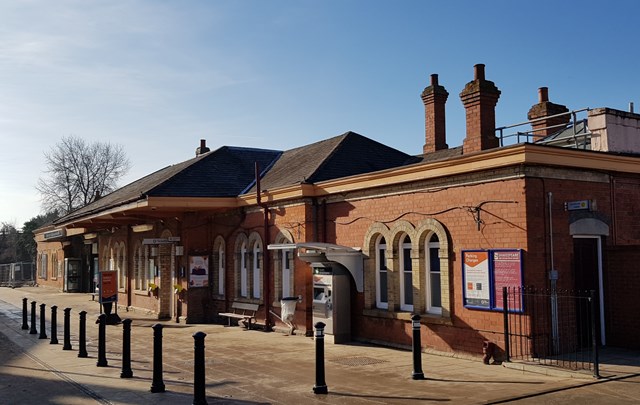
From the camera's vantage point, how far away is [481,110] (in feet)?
49.1

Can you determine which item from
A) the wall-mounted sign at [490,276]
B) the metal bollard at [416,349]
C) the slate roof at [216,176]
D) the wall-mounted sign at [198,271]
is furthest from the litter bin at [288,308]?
the metal bollard at [416,349]

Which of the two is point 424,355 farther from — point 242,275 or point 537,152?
point 242,275

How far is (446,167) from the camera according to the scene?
12625mm

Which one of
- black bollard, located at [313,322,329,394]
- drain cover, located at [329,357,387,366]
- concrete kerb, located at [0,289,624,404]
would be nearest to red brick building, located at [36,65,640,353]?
concrete kerb, located at [0,289,624,404]

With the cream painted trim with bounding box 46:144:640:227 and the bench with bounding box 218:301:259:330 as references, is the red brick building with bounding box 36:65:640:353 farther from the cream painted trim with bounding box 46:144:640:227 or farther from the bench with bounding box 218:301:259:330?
the bench with bounding box 218:301:259:330

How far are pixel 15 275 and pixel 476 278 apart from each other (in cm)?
5599

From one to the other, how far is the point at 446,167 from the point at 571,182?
2383 millimetres

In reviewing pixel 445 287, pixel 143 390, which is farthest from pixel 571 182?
pixel 143 390

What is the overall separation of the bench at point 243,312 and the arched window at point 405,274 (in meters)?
5.80

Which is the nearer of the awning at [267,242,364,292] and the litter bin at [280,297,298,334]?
the awning at [267,242,364,292]

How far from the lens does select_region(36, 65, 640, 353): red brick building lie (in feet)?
Result: 38.1

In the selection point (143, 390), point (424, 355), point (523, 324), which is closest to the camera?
point (143, 390)

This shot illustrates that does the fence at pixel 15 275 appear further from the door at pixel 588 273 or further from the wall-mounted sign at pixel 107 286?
the door at pixel 588 273

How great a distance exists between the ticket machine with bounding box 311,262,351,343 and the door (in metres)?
5.33
